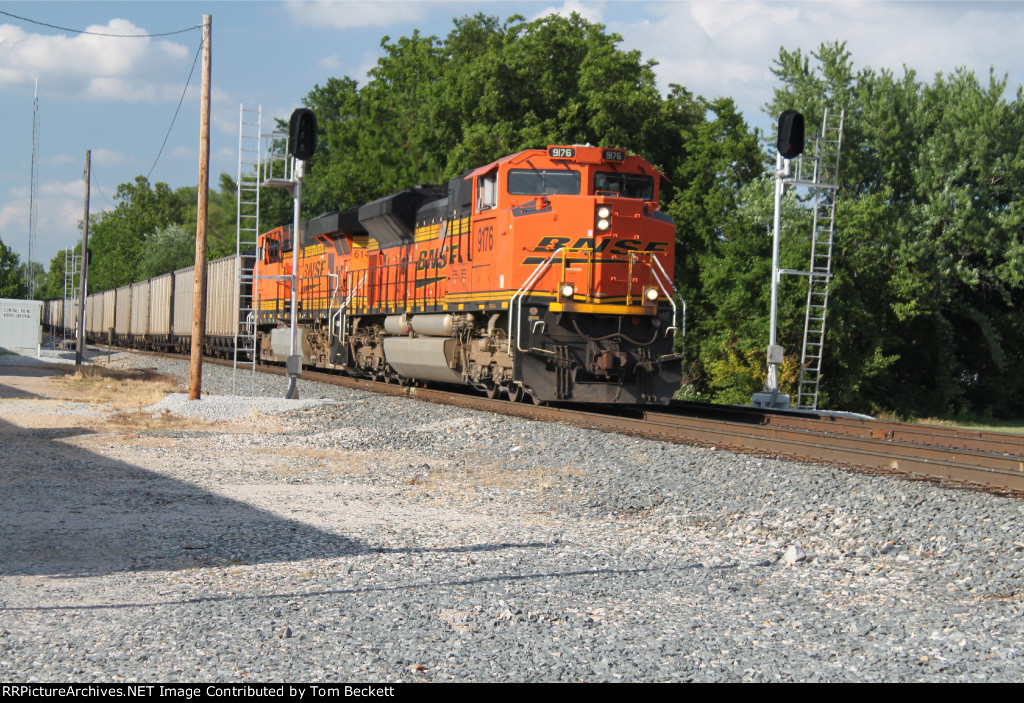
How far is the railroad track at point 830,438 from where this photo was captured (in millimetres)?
8875

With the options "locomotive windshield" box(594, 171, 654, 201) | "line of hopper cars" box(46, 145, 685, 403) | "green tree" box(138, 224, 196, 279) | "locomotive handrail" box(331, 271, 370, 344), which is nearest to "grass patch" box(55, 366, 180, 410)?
"line of hopper cars" box(46, 145, 685, 403)

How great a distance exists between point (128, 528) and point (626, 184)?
980 centimetres

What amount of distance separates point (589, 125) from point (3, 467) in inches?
1022

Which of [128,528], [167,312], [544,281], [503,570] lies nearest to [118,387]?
[544,281]

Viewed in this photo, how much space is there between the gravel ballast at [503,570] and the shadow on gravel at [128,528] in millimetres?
33

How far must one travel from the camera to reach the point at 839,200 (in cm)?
2941

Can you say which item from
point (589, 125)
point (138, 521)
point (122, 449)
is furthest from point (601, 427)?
point (589, 125)

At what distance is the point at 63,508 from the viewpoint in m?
8.04

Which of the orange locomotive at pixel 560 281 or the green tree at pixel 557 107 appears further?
the green tree at pixel 557 107

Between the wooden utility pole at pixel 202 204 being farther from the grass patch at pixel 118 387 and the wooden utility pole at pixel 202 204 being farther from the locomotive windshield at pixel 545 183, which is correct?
the locomotive windshield at pixel 545 183

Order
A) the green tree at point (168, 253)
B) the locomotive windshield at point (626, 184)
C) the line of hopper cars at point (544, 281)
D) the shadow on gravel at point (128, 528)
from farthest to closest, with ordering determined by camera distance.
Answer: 1. the green tree at point (168, 253)
2. the locomotive windshield at point (626, 184)
3. the line of hopper cars at point (544, 281)
4. the shadow on gravel at point (128, 528)

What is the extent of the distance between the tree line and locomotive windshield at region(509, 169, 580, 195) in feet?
42.8

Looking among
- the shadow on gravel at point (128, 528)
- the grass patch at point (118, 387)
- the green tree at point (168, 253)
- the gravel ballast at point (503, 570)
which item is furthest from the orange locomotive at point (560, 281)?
the green tree at point (168, 253)

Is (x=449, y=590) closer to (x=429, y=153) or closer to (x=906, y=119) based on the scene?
(x=906, y=119)
